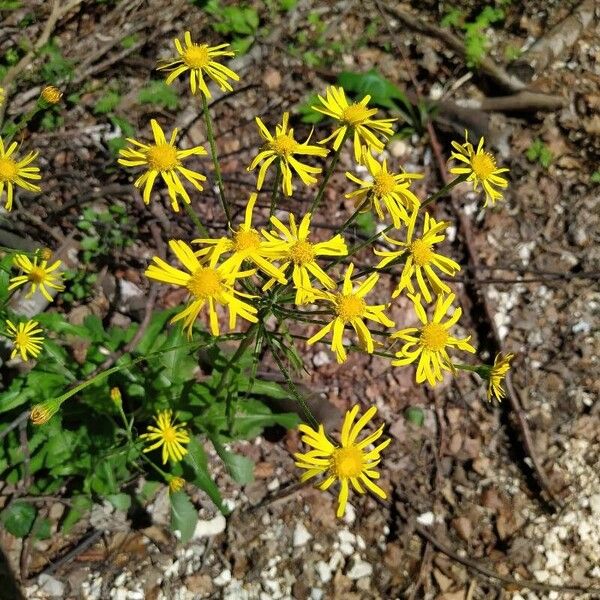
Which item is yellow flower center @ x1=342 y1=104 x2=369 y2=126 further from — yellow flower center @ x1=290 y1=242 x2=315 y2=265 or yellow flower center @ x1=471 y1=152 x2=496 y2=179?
yellow flower center @ x1=290 y1=242 x2=315 y2=265

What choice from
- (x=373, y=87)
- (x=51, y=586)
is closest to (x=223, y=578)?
(x=51, y=586)

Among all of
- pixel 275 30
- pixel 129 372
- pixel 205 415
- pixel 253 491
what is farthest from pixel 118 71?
pixel 253 491

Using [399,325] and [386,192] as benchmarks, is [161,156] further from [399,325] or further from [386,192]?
[399,325]

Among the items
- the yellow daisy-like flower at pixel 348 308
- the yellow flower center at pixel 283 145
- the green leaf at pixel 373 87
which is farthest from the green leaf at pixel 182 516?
the green leaf at pixel 373 87

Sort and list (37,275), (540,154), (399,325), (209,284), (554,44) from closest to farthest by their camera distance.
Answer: (209,284) → (37,275) → (399,325) → (540,154) → (554,44)

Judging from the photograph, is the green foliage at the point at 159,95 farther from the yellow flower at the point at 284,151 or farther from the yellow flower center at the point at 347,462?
the yellow flower center at the point at 347,462

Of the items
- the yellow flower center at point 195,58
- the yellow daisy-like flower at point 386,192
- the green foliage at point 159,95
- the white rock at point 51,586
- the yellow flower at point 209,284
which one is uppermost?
the yellow flower center at point 195,58
